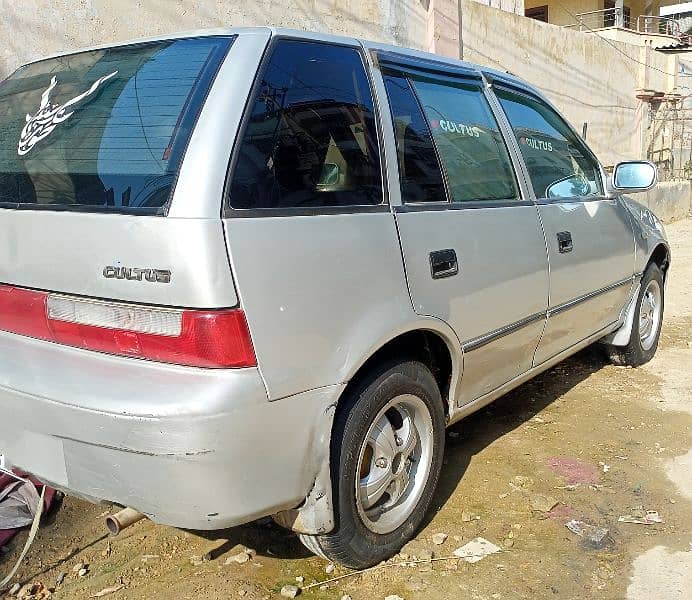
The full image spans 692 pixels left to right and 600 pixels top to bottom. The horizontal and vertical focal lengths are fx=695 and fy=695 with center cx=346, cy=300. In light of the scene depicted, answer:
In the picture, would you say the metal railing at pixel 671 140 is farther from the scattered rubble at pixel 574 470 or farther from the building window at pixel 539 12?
the scattered rubble at pixel 574 470

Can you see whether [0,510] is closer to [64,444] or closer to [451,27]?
[64,444]

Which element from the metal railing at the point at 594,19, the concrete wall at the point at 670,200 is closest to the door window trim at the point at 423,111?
the concrete wall at the point at 670,200

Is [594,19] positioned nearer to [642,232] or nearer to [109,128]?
[642,232]

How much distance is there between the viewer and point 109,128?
7.38ft

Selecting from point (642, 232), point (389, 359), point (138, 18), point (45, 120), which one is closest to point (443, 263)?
point (389, 359)

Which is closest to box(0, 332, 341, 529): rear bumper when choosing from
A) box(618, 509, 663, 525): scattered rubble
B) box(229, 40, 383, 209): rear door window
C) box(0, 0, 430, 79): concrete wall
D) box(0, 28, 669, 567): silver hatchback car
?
box(0, 28, 669, 567): silver hatchback car

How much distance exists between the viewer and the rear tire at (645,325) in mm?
4801

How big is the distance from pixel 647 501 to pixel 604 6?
31885 millimetres

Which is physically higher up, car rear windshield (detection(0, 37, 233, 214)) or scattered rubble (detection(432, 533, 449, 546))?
car rear windshield (detection(0, 37, 233, 214))

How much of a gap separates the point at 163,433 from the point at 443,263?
1265 millimetres

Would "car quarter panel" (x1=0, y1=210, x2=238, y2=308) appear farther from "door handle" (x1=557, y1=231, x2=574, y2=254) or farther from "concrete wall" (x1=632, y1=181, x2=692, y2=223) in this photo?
"concrete wall" (x1=632, y1=181, x2=692, y2=223)

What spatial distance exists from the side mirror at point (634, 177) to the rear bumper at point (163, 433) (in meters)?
2.79

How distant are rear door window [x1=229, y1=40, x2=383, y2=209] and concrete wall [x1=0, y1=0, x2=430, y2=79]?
398 centimetres

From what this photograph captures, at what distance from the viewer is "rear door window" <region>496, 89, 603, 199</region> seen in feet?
11.6
